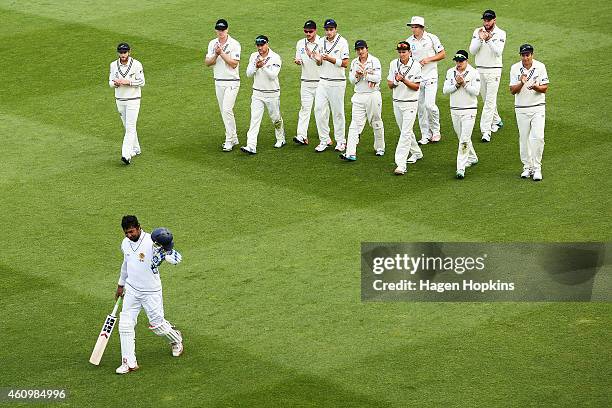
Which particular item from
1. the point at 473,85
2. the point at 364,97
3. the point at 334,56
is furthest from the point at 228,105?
the point at 473,85

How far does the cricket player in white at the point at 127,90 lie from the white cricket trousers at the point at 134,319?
7.32 meters

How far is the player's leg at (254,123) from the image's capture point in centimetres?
2286

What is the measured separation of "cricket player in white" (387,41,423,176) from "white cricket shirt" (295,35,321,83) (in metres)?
1.77

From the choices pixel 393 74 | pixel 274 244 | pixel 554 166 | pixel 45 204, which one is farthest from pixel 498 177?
pixel 45 204

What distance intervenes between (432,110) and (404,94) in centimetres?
152

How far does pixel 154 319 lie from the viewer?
51.2 ft

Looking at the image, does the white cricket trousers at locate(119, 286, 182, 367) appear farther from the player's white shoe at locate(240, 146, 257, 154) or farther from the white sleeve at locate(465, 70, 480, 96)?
the white sleeve at locate(465, 70, 480, 96)

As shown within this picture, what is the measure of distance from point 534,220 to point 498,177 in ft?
6.62

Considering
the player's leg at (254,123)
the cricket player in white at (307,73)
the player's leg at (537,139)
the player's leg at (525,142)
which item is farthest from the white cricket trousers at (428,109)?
the player's leg at (254,123)

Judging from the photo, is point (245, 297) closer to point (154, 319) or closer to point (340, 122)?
point (154, 319)

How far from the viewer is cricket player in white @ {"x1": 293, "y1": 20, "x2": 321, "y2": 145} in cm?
2283

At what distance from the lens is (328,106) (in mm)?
23047

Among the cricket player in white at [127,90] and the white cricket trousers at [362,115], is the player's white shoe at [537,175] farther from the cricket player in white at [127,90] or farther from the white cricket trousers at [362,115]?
the cricket player in white at [127,90]
